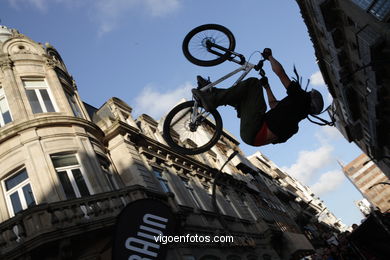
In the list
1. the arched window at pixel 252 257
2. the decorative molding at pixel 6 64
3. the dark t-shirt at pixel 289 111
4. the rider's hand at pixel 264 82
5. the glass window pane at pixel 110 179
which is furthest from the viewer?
the arched window at pixel 252 257

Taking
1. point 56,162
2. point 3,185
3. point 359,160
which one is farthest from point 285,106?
point 359,160

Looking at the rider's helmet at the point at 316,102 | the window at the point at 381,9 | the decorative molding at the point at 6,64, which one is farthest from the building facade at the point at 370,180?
the rider's helmet at the point at 316,102

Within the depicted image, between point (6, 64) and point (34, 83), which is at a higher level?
point (6, 64)

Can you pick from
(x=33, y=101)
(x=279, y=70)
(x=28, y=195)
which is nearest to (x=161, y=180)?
(x=28, y=195)

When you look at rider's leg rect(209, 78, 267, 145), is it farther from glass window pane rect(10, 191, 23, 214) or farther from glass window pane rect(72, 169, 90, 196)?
glass window pane rect(10, 191, 23, 214)

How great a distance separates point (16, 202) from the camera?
12641 millimetres

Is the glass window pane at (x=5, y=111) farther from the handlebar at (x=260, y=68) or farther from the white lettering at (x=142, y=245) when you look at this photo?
the handlebar at (x=260, y=68)

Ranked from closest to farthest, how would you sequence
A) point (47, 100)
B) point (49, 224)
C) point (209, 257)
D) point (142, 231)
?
point (142, 231)
point (49, 224)
point (47, 100)
point (209, 257)

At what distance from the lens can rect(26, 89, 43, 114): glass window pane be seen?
15.0m

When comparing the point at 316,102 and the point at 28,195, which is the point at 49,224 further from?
the point at 316,102

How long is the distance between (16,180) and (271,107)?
11168 millimetres

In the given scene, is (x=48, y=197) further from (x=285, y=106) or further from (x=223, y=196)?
(x=223, y=196)

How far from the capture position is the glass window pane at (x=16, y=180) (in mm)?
13062

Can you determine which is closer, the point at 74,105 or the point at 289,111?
the point at 289,111
